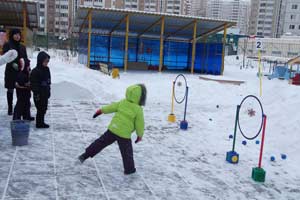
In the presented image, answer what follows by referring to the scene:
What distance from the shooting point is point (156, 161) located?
5.73 m

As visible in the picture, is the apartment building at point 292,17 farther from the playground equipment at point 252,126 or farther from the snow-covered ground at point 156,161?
the snow-covered ground at point 156,161

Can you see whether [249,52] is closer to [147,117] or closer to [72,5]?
[72,5]

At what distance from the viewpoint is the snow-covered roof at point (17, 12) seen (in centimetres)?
2139

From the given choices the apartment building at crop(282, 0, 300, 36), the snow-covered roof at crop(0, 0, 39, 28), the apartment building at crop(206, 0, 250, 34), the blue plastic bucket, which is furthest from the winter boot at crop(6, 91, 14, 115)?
the apartment building at crop(206, 0, 250, 34)

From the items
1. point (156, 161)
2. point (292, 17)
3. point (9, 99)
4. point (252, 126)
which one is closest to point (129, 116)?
point (156, 161)

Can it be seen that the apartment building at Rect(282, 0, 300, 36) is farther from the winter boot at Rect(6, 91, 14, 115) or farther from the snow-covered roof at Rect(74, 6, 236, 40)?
the winter boot at Rect(6, 91, 14, 115)

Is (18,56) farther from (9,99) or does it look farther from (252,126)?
(252,126)

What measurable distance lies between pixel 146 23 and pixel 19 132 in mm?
21547

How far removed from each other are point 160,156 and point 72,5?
93.2 meters

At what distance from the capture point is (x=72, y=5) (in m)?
92.5

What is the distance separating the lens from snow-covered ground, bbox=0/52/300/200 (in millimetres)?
4453

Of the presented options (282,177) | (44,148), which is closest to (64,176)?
(44,148)

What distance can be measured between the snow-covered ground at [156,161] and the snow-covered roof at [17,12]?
45.1 feet

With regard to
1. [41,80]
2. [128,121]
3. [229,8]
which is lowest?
[128,121]
